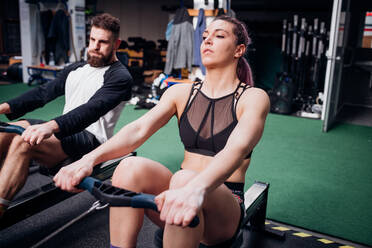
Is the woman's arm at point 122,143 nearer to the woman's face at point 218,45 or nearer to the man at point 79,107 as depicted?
the woman's face at point 218,45

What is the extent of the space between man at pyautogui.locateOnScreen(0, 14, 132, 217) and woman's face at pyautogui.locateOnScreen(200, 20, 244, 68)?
0.73 meters

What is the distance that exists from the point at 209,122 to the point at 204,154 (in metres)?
0.14

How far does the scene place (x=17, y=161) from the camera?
1597mm

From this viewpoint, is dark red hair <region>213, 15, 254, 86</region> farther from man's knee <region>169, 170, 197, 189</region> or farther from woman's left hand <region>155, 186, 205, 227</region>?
woman's left hand <region>155, 186, 205, 227</region>

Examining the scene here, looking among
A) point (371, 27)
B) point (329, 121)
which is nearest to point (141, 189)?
point (329, 121)

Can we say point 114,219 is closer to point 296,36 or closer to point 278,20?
point 296,36

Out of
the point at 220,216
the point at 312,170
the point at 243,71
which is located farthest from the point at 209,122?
the point at 312,170

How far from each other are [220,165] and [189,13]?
172 inches

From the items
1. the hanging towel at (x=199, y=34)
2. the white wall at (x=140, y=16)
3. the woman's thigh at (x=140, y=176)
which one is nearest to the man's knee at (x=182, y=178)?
the woman's thigh at (x=140, y=176)

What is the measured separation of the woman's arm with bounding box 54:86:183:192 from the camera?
1150mm

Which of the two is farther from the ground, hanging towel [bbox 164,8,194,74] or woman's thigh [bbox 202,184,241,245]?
hanging towel [bbox 164,8,194,74]

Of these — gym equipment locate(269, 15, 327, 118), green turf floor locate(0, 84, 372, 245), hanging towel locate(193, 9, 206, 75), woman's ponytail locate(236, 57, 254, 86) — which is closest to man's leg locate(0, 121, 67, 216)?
woman's ponytail locate(236, 57, 254, 86)

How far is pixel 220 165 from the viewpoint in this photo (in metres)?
1.11

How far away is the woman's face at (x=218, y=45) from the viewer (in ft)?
4.61
